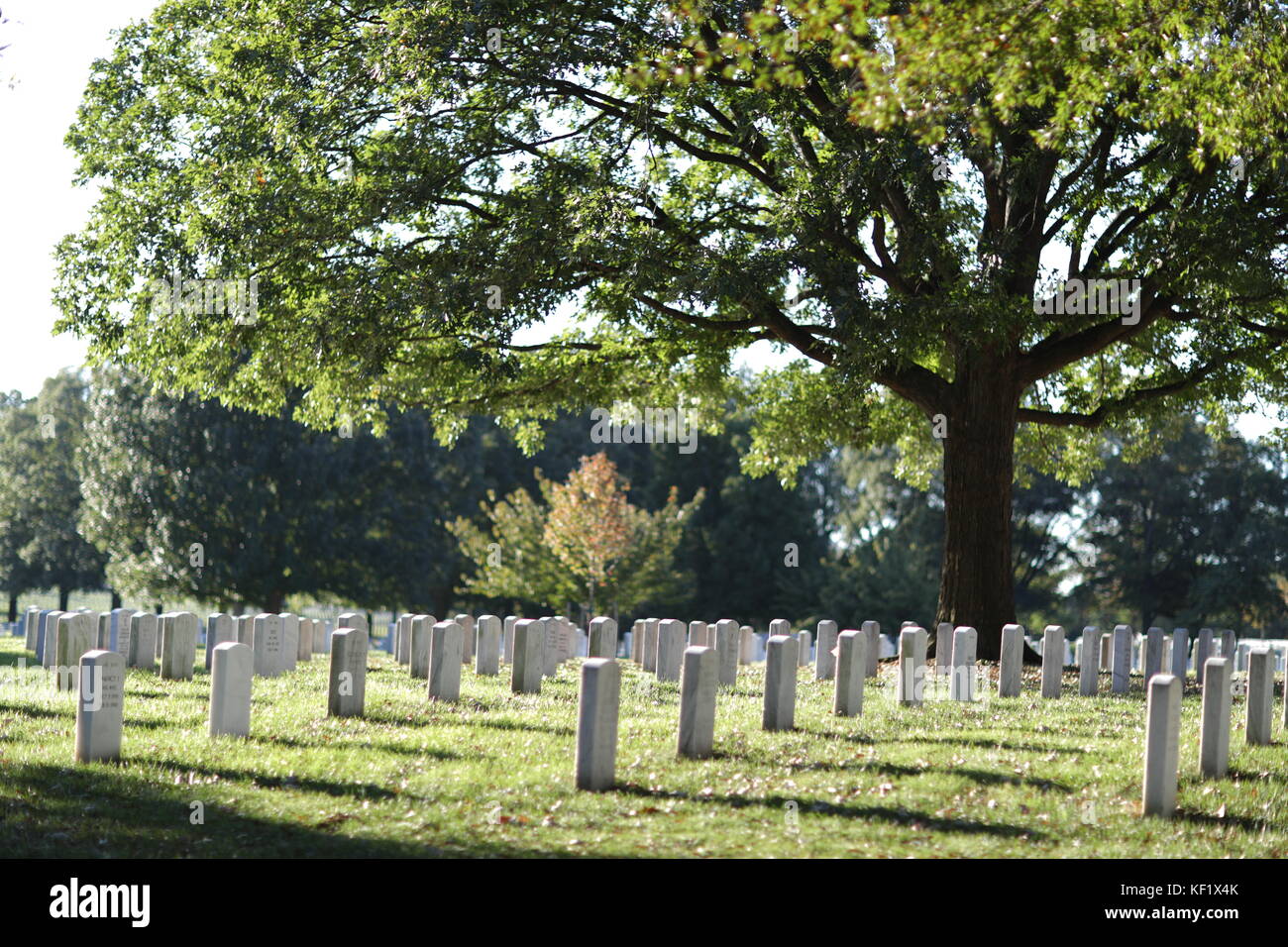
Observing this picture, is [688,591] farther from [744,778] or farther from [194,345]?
[744,778]

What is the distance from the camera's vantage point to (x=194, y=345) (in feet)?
58.4

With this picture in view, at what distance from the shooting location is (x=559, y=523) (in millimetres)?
32219

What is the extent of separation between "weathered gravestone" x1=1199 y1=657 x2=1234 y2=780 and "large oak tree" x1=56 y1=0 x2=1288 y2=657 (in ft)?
17.2

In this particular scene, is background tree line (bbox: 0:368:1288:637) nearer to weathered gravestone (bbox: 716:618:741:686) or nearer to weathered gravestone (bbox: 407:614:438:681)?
weathered gravestone (bbox: 407:614:438:681)

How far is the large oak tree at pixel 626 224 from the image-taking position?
14.1 meters

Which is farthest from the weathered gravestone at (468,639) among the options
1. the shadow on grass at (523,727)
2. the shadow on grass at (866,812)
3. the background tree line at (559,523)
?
the background tree line at (559,523)

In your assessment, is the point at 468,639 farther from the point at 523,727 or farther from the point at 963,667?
the point at 523,727

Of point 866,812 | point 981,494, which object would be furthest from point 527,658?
point 981,494

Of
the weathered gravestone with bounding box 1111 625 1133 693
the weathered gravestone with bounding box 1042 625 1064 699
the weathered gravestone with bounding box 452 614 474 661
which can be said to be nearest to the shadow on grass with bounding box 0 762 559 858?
the weathered gravestone with bounding box 1042 625 1064 699

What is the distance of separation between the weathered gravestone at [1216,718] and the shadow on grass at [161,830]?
5032 mm

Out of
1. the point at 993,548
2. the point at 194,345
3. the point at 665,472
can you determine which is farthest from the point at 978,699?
the point at 665,472

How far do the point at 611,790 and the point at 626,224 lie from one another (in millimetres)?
9055
